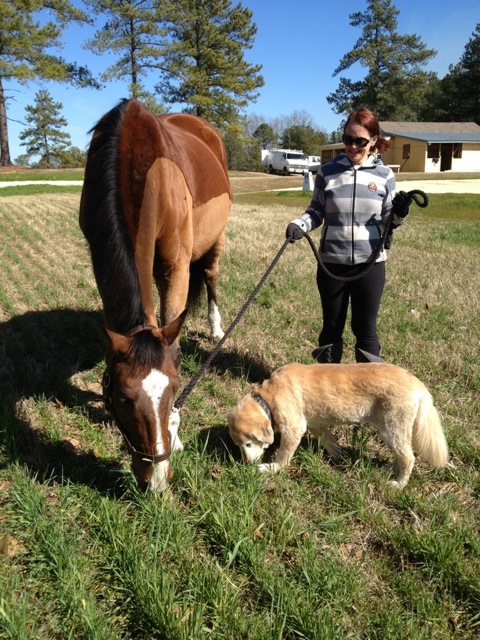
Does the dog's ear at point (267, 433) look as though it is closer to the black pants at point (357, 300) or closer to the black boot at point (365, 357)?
the black boot at point (365, 357)

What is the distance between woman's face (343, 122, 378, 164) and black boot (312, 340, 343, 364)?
55.0 inches

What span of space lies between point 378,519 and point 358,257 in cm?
179

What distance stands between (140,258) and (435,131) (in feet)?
168

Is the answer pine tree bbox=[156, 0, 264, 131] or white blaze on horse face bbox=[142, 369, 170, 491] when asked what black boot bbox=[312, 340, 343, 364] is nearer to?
white blaze on horse face bbox=[142, 369, 170, 491]

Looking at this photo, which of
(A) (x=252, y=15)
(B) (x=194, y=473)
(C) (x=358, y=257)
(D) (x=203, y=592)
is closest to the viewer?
(D) (x=203, y=592)

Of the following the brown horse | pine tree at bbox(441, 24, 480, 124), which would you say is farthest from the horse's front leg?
pine tree at bbox(441, 24, 480, 124)

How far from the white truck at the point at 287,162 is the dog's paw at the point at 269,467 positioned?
4377 centimetres

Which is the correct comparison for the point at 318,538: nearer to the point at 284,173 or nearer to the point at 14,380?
the point at 14,380

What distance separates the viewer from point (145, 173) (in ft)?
10.3

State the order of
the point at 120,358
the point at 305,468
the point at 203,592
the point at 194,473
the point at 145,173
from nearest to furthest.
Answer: the point at 203,592 < the point at 120,358 < the point at 194,473 < the point at 305,468 < the point at 145,173

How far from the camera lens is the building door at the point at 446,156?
142ft

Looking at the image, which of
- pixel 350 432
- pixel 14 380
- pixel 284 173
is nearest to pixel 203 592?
pixel 350 432

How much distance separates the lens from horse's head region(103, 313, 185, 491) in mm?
2271

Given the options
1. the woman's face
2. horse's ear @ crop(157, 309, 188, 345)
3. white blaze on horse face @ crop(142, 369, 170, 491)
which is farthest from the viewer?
the woman's face
